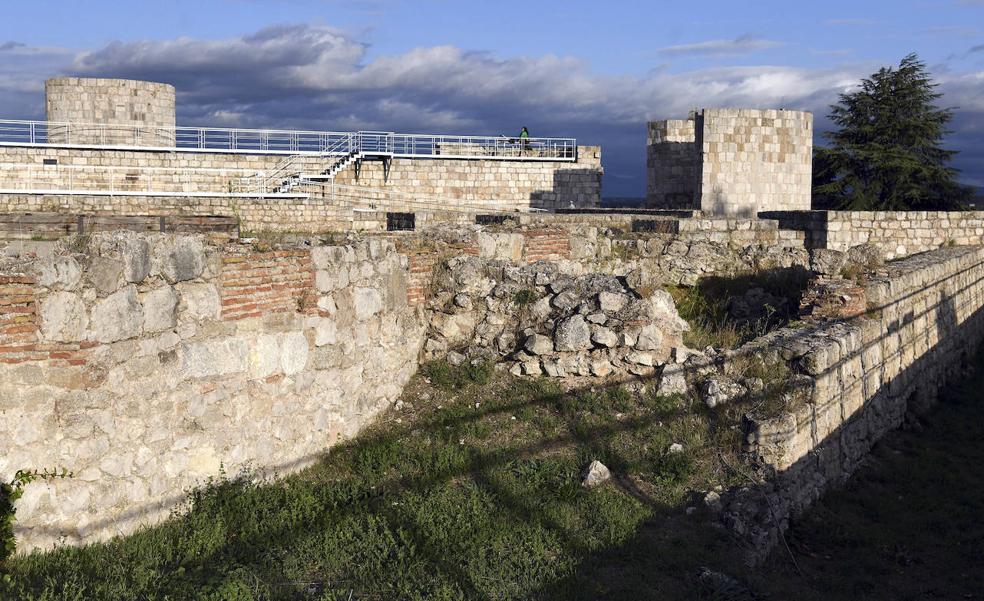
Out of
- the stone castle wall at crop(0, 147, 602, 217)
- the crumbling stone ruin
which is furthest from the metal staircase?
the crumbling stone ruin

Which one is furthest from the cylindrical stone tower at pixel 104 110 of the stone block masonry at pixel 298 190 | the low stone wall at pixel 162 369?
the low stone wall at pixel 162 369

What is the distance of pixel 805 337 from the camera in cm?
882

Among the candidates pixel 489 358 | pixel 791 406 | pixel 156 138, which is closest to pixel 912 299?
pixel 791 406

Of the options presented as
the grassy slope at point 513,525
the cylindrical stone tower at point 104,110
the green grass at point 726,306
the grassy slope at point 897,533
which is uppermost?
the cylindrical stone tower at point 104,110

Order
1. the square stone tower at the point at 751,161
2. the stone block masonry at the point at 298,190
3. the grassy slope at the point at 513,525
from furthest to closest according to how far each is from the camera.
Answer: the square stone tower at the point at 751,161 → the stone block masonry at the point at 298,190 → the grassy slope at the point at 513,525

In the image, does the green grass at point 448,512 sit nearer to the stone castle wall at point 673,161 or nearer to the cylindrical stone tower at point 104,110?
the stone castle wall at point 673,161

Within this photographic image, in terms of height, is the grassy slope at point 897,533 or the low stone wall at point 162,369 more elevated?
the low stone wall at point 162,369

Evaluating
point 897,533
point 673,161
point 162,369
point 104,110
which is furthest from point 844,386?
point 104,110

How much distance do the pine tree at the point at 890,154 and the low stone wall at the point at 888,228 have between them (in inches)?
464

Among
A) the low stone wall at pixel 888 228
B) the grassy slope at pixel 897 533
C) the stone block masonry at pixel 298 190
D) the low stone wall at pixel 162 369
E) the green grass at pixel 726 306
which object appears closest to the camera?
the low stone wall at pixel 162 369

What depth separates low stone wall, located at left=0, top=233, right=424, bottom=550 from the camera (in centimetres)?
537

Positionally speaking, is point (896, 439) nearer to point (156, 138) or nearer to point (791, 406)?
point (791, 406)

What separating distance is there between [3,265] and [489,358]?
4.65m

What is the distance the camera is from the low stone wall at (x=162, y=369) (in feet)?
17.6
